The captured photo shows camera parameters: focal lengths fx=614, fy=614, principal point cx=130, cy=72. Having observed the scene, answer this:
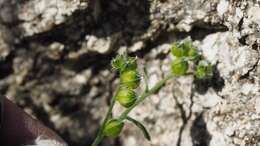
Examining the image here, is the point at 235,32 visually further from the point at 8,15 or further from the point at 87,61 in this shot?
the point at 8,15

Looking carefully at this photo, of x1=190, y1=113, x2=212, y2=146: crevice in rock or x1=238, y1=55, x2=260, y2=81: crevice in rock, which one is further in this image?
x1=190, y1=113, x2=212, y2=146: crevice in rock

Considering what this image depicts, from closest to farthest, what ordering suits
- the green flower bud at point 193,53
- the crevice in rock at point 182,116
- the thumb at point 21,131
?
the thumb at point 21,131 → the green flower bud at point 193,53 → the crevice in rock at point 182,116

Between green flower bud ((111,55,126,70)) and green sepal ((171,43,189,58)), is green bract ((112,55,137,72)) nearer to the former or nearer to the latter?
green flower bud ((111,55,126,70))

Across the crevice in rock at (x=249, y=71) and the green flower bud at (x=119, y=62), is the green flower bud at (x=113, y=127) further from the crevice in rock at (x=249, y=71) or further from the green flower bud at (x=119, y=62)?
the crevice in rock at (x=249, y=71)

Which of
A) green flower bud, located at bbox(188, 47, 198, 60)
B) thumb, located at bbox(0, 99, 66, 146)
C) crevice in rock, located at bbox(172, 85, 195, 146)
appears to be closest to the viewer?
thumb, located at bbox(0, 99, 66, 146)

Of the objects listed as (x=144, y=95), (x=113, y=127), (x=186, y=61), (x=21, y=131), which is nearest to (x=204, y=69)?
(x=186, y=61)

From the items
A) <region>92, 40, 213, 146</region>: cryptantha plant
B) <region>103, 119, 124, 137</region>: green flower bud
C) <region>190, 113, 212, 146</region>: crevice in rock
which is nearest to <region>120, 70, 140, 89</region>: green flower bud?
<region>92, 40, 213, 146</region>: cryptantha plant

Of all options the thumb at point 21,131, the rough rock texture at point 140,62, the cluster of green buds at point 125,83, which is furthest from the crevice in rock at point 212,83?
the thumb at point 21,131

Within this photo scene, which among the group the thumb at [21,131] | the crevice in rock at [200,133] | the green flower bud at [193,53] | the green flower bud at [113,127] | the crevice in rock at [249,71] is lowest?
the crevice in rock at [200,133]
